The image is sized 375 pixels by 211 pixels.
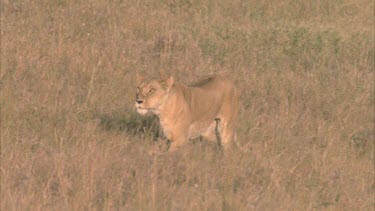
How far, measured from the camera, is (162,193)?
602 cm

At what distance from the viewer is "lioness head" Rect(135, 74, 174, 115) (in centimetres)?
729

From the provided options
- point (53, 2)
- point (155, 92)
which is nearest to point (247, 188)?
point (155, 92)

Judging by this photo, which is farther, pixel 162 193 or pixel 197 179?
pixel 197 179

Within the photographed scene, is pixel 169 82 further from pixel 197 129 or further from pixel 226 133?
pixel 226 133

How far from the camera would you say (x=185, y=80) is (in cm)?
1016

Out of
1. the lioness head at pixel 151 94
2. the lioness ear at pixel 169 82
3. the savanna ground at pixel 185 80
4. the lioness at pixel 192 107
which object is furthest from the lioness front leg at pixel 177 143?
the lioness ear at pixel 169 82

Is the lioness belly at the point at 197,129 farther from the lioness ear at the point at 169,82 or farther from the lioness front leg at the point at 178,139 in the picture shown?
the lioness ear at the point at 169,82

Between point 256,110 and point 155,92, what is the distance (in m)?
2.16

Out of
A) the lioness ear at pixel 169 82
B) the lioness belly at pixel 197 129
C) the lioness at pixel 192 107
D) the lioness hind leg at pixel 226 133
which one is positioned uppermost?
the lioness ear at pixel 169 82

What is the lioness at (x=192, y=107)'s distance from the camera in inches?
291

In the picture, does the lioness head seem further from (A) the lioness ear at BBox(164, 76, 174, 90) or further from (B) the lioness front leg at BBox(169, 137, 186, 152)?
(B) the lioness front leg at BBox(169, 137, 186, 152)

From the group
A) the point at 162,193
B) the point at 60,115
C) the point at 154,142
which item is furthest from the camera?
the point at 60,115

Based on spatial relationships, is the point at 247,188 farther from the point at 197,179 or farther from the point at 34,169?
the point at 34,169

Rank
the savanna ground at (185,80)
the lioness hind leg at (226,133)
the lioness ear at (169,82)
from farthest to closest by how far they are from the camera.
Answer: the lioness hind leg at (226,133) < the lioness ear at (169,82) < the savanna ground at (185,80)
